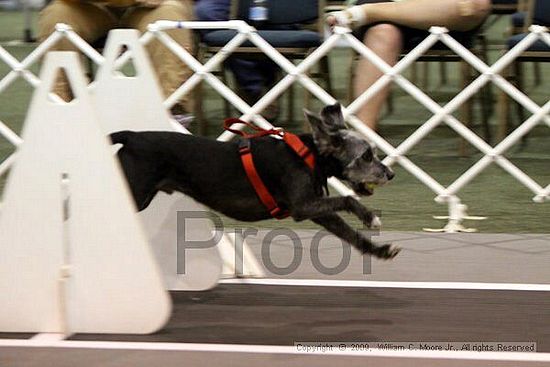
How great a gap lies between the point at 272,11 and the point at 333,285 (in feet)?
8.62

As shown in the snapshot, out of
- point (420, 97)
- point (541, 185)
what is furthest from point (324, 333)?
point (541, 185)

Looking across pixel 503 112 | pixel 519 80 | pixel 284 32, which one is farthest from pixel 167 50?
pixel 519 80

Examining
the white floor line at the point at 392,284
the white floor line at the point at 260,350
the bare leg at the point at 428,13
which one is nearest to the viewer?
the white floor line at the point at 260,350

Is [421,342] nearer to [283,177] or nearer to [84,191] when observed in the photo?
[283,177]

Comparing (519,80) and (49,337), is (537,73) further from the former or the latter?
(49,337)

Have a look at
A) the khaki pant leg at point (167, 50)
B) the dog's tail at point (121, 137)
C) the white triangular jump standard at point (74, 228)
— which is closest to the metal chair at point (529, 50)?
the khaki pant leg at point (167, 50)

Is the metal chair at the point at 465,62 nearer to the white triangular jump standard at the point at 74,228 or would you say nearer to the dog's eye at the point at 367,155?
the dog's eye at the point at 367,155

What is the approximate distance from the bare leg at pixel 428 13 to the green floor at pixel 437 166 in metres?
0.79

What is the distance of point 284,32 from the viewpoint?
604 centimetres

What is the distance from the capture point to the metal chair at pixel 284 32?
5996 mm

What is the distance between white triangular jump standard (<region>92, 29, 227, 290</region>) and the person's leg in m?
1.95

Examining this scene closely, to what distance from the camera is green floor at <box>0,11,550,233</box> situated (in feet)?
16.4

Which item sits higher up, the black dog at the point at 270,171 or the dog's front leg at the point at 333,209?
the black dog at the point at 270,171

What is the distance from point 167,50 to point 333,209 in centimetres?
252
